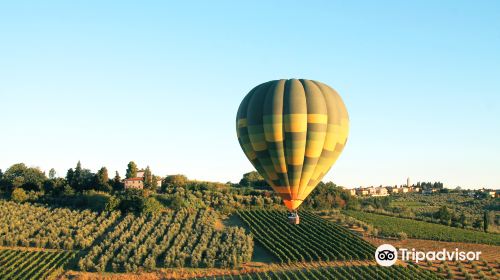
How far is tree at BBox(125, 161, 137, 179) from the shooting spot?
9234 centimetres

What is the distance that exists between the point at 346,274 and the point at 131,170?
60753 mm

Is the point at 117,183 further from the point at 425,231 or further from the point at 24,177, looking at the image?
the point at 425,231

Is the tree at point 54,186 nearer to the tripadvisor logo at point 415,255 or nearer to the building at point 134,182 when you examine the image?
the building at point 134,182

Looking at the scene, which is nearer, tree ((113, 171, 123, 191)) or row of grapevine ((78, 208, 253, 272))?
row of grapevine ((78, 208, 253, 272))

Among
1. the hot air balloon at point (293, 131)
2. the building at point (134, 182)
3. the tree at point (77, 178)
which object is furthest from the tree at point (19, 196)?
the hot air balloon at point (293, 131)

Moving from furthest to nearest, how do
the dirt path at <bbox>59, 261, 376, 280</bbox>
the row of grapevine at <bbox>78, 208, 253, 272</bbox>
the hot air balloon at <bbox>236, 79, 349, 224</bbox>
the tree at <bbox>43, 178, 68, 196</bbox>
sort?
the tree at <bbox>43, 178, 68, 196</bbox>, the row of grapevine at <bbox>78, 208, 253, 272</bbox>, the dirt path at <bbox>59, 261, 376, 280</bbox>, the hot air balloon at <bbox>236, 79, 349, 224</bbox>

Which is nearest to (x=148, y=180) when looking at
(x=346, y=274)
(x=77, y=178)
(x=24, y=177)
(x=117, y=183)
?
(x=117, y=183)

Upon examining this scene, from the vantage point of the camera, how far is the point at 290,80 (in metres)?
31.5

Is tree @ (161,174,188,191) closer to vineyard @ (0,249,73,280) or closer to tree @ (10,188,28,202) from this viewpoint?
tree @ (10,188,28,202)

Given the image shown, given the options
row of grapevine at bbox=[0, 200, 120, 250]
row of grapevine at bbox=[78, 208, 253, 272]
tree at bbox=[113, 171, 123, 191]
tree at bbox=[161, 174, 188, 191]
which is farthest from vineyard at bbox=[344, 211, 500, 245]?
tree at bbox=[113, 171, 123, 191]

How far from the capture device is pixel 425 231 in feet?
197

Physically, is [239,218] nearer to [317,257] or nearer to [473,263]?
[317,257]

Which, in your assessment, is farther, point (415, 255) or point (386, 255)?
point (415, 255)

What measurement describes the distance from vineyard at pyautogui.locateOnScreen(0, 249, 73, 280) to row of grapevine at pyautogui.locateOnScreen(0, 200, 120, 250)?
2330 millimetres
